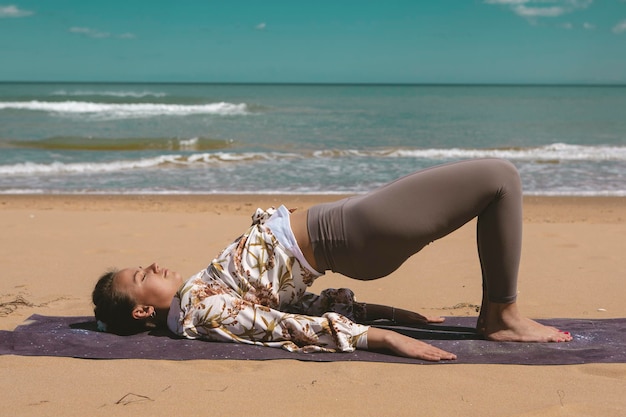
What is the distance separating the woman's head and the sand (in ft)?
1.28

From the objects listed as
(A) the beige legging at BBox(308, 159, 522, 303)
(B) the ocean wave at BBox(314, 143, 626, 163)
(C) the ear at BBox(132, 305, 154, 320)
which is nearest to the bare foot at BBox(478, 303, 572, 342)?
(A) the beige legging at BBox(308, 159, 522, 303)

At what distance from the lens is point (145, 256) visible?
6.37 meters

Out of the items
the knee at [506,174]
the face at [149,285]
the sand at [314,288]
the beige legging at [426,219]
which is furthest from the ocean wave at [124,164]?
the knee at [506,174]

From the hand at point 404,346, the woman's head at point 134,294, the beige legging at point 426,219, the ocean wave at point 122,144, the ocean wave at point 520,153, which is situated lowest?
the ocean wave at point 122,144

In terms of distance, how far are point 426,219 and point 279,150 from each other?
50.6 ft

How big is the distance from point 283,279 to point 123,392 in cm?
98

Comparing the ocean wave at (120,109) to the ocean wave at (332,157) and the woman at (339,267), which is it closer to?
the ocean wave at (332,157)

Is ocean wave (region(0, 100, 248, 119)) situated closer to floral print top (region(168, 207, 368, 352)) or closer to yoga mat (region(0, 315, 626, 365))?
yoga mat (region(0, 315, 626, 365))

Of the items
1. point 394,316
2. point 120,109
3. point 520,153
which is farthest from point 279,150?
point 120,109

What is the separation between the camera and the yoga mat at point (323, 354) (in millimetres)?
3488

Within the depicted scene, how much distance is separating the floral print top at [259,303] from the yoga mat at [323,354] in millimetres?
59

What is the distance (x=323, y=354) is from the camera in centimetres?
357

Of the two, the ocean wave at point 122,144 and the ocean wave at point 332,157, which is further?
Answer: the ocean wave at point 122,144

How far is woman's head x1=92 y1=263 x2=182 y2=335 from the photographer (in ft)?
12.5
